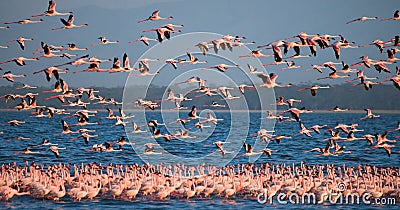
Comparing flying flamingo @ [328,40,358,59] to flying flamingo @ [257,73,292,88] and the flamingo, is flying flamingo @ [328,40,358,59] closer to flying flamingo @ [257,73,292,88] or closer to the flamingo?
flying flamingo @ [257,73,292,88]

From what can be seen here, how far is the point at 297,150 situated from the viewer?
6681 centimetres

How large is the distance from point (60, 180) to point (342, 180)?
43.1ft

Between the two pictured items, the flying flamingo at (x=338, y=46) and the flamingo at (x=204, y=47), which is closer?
the flying flamingo at (x=338, y=46)

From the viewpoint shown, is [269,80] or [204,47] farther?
[204,47]

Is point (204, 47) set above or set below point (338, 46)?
above

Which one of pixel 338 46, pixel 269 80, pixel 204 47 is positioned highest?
pixel 204 47

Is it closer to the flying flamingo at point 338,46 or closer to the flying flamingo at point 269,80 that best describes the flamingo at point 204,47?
the flying flamingo at point 269,80

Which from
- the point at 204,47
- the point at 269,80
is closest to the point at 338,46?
the point at 269,80

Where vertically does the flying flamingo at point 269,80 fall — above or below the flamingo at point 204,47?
below

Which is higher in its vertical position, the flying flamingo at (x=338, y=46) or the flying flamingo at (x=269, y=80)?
the flying flamingo at (x=338, y=46)

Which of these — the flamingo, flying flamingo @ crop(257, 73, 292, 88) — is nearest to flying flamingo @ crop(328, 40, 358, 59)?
flying flamingo @ crop(257, 73, 292, 88)

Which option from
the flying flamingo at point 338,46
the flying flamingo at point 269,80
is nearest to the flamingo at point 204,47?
the flying flamingo at point 269,80

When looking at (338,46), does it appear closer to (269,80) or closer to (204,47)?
(269,80)

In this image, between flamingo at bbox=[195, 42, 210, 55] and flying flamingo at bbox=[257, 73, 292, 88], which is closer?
flying flamingo at bbox=[257, 73, 292, 88]
